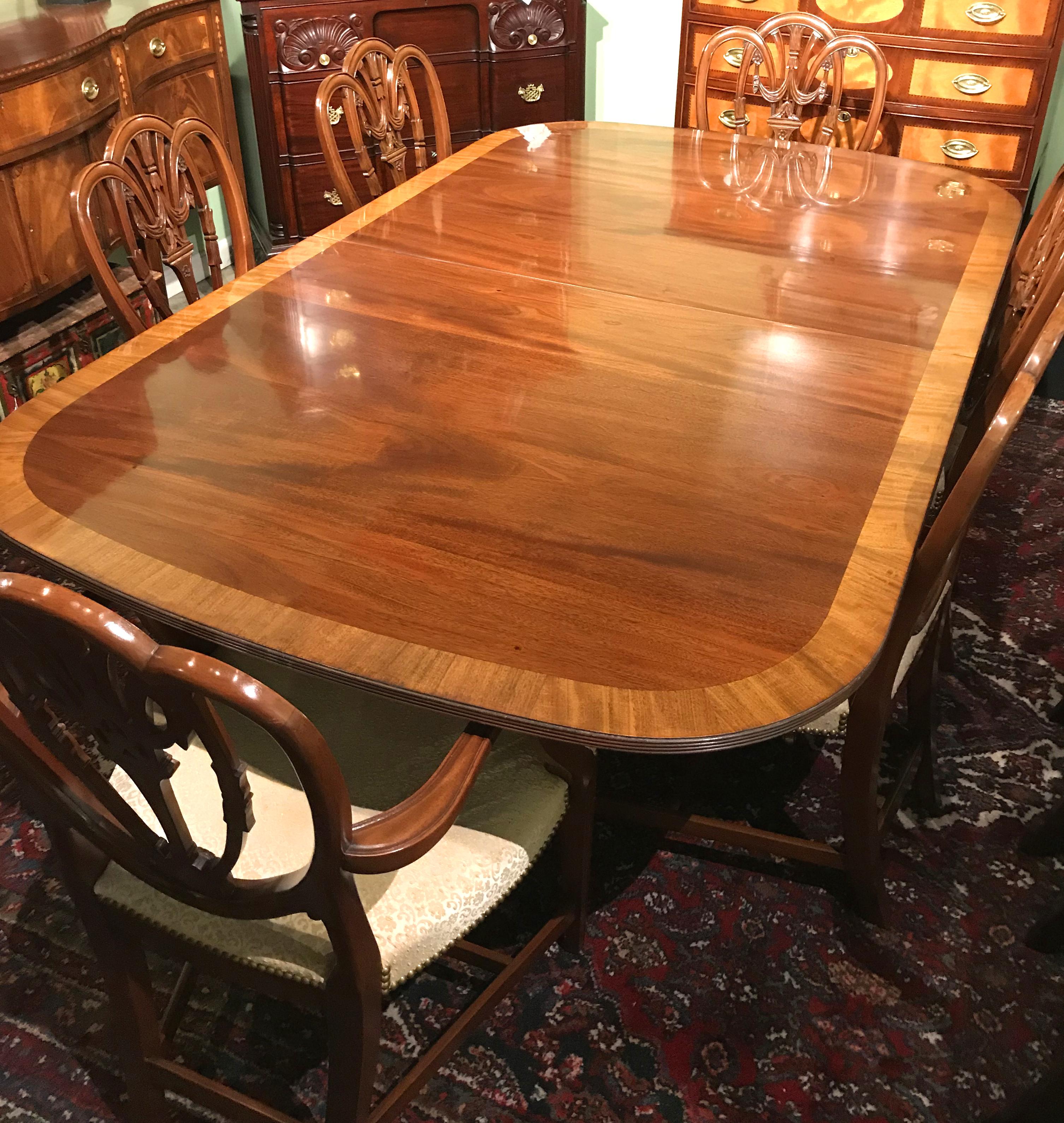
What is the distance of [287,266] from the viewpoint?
1769mm

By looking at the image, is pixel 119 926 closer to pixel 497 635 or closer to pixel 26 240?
pixel 497 635

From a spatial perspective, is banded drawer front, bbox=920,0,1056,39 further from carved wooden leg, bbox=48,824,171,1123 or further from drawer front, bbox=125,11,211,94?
carved wooden leg, bbox=48,824,171,1123

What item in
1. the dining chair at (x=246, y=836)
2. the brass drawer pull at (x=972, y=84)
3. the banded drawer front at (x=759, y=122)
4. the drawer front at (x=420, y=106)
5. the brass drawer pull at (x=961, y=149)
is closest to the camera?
the dining chair at (x=246, y=836)

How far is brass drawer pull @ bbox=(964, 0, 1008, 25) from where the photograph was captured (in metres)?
2.73

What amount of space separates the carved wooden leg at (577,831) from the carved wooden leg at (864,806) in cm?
36

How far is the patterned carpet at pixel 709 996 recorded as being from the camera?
1415 mm

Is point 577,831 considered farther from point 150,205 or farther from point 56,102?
point 56,102

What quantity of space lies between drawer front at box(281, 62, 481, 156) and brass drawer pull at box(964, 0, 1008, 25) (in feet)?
4.83

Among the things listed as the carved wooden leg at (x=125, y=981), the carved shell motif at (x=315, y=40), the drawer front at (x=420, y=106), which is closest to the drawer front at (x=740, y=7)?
the drawer front at (x=420, y=106)

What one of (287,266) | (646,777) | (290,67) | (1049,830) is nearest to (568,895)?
(646,777)

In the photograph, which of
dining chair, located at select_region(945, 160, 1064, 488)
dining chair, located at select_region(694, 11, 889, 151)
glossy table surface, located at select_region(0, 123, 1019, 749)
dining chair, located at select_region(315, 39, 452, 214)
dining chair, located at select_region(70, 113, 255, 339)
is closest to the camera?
glossy table surface, located at select_region(0, 123, 1019, 749)

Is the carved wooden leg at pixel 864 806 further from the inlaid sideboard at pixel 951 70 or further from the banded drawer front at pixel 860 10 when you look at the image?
the banded drawer front at pixel 860 10

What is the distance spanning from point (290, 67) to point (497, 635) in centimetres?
275

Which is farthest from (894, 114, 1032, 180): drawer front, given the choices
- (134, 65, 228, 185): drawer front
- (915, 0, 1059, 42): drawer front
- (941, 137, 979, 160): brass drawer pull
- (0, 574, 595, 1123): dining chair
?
(0, 574, 595, 1123): dining chair
